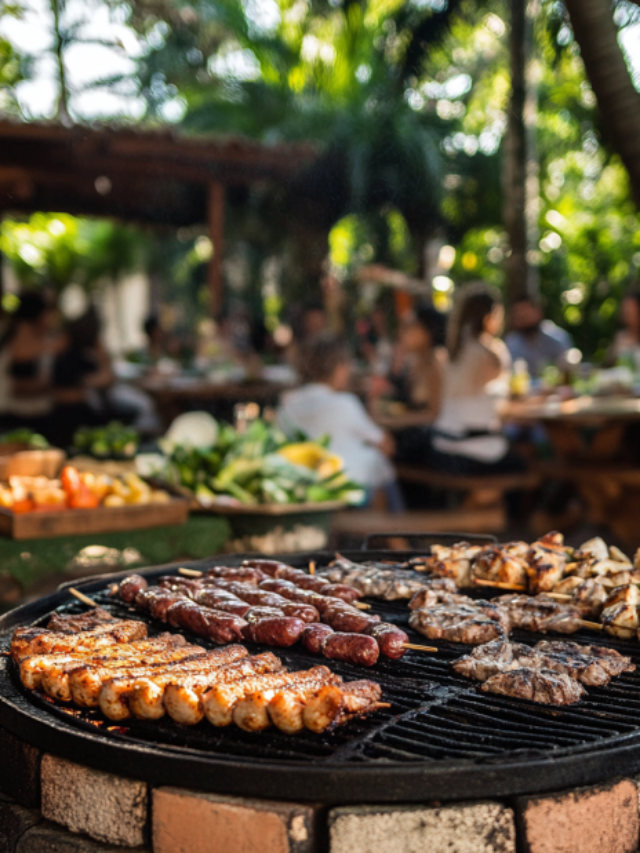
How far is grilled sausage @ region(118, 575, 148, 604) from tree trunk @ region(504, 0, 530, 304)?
9593 mm

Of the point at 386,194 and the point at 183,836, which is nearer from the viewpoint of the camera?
the point at 183,836

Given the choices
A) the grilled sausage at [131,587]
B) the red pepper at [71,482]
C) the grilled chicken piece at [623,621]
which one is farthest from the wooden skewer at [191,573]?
the grilled chicken piece at [623,621]

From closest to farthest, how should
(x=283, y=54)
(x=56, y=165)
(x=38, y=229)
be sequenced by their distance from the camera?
(x=56, y=165) → (x=283, y=54) → (x=38, y=229)

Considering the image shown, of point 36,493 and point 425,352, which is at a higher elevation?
point 425,352

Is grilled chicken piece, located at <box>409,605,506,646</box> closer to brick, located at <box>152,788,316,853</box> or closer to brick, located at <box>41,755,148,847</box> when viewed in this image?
brick, located at <box>152,788,316,853</box>

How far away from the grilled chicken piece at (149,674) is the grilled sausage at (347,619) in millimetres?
436

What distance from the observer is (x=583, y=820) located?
2012 mm

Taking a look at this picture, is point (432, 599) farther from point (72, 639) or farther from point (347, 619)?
point (72, 639)

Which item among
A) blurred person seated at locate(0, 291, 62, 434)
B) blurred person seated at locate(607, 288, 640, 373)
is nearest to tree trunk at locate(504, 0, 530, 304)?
blurred person seated at locate(607, 288, 640, 373)

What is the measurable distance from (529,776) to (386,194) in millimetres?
15123

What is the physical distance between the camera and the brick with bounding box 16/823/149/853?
2119 mm

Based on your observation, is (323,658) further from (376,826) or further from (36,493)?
(36,493)

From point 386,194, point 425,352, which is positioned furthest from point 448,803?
point 386,194

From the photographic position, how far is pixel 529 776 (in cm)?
194
